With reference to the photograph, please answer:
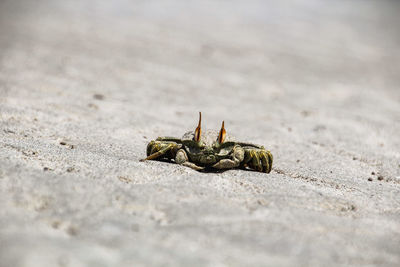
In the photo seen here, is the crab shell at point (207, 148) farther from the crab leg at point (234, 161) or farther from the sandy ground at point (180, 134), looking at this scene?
the sandy ground at point (180, 134)

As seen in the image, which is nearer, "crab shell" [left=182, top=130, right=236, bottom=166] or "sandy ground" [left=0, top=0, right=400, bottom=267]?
"sandy ground" [left=0, top=0, right=400, bottom=267]

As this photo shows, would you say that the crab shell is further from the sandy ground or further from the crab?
the sandy ground

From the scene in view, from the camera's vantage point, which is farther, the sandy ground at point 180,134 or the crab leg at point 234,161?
the crab leg at point 234,161

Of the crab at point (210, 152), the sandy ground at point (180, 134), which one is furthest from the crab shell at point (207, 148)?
the sandy ground at point (180, 134)

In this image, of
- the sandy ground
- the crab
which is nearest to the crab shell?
the crab

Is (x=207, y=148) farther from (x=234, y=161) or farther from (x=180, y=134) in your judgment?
(x=180, y=134)
